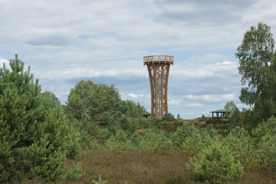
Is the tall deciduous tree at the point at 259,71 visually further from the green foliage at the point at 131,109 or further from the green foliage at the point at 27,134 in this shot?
the green foliage at the point at 131,109

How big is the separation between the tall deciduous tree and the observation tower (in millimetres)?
21634

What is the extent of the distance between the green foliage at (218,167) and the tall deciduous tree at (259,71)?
1927cm

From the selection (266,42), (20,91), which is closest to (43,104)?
(20,91)

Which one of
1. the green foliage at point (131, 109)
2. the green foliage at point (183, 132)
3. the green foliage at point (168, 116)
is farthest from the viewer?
the green foliage at point (131, 109)

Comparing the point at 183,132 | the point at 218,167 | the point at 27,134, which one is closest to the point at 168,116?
the point at 183,132

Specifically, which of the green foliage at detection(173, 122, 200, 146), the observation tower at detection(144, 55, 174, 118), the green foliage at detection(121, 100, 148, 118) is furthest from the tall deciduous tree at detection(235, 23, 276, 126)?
the green foliage at detection(121, 100, 148, 118)

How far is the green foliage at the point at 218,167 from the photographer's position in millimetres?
7219

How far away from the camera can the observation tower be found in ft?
158

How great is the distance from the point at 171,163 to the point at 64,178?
4.30 metres

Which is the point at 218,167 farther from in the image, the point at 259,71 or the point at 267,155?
the point at 259,71

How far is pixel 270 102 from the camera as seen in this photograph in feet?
81.4

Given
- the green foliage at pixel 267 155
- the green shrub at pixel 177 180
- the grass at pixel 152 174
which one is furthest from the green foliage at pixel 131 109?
the green shrub at pixel 177 180

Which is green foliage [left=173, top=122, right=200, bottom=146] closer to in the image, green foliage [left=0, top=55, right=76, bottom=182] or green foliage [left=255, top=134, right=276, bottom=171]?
green foliage [left=255, top=134, right=276, bottom=171]

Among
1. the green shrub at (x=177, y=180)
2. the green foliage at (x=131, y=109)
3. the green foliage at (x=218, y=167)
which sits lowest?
the green shrub at (x=177, y=180)
